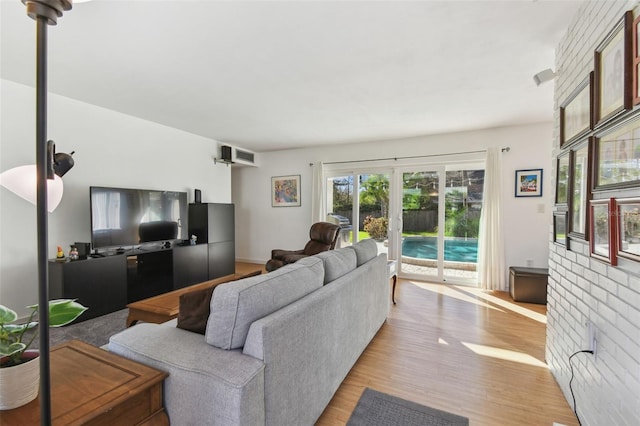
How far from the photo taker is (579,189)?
5.49ft

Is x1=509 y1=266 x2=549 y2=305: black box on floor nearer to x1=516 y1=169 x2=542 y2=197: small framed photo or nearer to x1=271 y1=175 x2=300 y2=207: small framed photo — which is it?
x1=516 y1=169 x2=542 y2=197: small framed photo

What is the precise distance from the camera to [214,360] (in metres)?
1.10

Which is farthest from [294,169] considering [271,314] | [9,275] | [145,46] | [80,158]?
[271,314]

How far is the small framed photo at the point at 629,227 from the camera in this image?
113 centimetres

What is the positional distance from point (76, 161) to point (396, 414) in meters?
4.00

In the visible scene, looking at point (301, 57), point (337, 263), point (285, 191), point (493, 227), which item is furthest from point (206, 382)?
point (285, 191)

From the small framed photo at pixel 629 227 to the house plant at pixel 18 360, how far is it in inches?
77.3

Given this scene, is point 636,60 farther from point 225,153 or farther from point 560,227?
point 225,153

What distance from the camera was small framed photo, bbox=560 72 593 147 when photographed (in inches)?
61.5

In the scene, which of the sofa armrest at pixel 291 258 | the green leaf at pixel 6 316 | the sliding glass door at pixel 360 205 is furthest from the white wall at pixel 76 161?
the green leaf at pixel 6 316

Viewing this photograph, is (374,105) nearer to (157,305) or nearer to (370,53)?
(370,53)

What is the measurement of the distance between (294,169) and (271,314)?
15.5 ft

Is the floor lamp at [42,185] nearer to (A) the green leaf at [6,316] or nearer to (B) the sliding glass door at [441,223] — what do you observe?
(A) the green leaf at [6,316]

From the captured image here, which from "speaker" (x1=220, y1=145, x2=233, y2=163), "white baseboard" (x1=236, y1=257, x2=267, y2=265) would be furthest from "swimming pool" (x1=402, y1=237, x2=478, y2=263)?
"speaker" (x1=220, y1=145, x2=233, y2=163)
